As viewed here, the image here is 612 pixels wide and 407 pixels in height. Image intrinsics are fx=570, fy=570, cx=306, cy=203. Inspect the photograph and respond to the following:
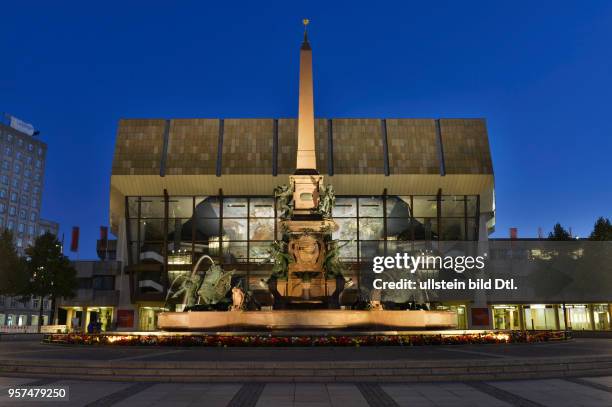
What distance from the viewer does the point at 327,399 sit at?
10992 mm

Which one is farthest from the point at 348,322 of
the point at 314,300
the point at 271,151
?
the point at 271,151

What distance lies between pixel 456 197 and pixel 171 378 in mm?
Result: 48636

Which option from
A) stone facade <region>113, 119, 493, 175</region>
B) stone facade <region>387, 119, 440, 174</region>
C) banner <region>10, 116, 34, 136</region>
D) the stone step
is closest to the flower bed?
the stone step

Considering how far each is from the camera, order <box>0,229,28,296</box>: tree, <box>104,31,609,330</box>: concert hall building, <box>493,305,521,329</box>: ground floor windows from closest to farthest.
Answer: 1. <box>0,229,28,296</box>: tree
2. <box>104,31,609,330</box>: concert hall building
3. <box>493,305,521,329</box>: ground floor windows

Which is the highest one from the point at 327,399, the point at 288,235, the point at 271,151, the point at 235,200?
the point at 271,151

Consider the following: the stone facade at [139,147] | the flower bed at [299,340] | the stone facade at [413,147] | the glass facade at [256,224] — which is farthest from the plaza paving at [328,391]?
the stone facade at [139,147]

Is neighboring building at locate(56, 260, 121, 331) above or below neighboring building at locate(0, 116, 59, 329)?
below

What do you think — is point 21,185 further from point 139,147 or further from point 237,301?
point 237,301

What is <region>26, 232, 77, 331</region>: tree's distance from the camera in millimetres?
49844

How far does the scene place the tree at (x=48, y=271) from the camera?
49844mm

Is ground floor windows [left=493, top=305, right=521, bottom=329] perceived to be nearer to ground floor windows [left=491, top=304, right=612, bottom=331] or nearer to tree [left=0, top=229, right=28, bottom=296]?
ground floor windows [left=491, top=304, right=612, bottom=331]

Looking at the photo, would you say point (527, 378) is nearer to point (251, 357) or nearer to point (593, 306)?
point (251, 357)

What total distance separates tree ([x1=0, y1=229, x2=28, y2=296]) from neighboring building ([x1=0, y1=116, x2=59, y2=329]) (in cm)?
6267

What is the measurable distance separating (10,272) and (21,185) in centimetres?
7761
